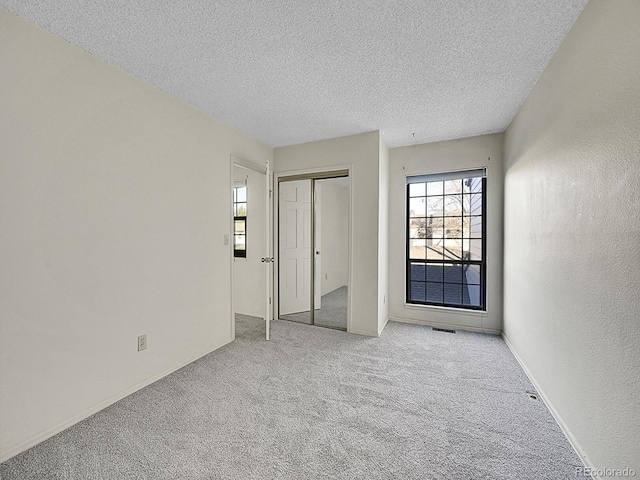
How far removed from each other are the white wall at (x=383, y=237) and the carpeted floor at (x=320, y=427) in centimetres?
91

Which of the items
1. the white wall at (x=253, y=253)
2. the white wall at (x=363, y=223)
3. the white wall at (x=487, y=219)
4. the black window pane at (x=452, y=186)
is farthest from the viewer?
the white wall at (x=253, y=253)

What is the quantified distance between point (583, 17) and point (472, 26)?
0.58 m

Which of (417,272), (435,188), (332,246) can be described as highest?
(435,188)

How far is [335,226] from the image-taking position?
4059 mm

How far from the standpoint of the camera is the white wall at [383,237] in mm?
3385

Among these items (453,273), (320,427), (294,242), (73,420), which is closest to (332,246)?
(294,242)

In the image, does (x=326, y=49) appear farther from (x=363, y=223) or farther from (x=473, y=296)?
(x=473, y=296)

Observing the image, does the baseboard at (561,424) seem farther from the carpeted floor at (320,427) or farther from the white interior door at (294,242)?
the white interior door at (294,242)

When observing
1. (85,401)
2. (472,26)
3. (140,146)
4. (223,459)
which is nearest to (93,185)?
(140,146)

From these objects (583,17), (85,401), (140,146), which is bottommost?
(85,401)

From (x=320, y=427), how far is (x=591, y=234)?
6.43ft

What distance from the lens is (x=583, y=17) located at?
1516mm

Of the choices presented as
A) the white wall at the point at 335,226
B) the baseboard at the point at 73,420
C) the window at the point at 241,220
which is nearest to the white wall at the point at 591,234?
the white wall at the point at 335,226

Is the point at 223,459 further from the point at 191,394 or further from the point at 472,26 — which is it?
the point at 472,26
